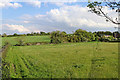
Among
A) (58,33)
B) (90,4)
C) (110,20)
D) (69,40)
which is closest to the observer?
(110,20)

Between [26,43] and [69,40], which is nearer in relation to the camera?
[26,43]

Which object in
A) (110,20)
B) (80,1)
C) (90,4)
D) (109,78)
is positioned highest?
(80,1)

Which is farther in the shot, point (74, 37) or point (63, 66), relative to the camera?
point (74, 37)

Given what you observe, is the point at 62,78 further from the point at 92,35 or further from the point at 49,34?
the point at 92,35

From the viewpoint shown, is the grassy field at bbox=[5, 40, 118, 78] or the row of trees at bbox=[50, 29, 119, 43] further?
the row of trees at bbox=[50, 29, 119, 43]

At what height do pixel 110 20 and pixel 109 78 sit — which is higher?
pixel 110 20

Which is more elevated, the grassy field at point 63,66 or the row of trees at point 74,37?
the row of trees at point 74,37

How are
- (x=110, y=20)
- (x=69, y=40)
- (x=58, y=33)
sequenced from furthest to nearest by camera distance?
(x=69, y=40)
(x=58, y=33)
(x=110, y=20)

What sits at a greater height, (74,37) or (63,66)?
(74,37)

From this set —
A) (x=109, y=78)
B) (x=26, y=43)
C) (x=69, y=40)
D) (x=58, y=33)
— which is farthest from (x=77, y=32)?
(x=109, y=78)

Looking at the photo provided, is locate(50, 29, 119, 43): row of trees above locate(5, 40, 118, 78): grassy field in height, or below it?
above

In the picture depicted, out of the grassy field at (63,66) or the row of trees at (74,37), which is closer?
the grassy field at (63,66)

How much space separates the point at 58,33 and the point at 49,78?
866 inches

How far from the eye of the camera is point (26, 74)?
480 centimetres
